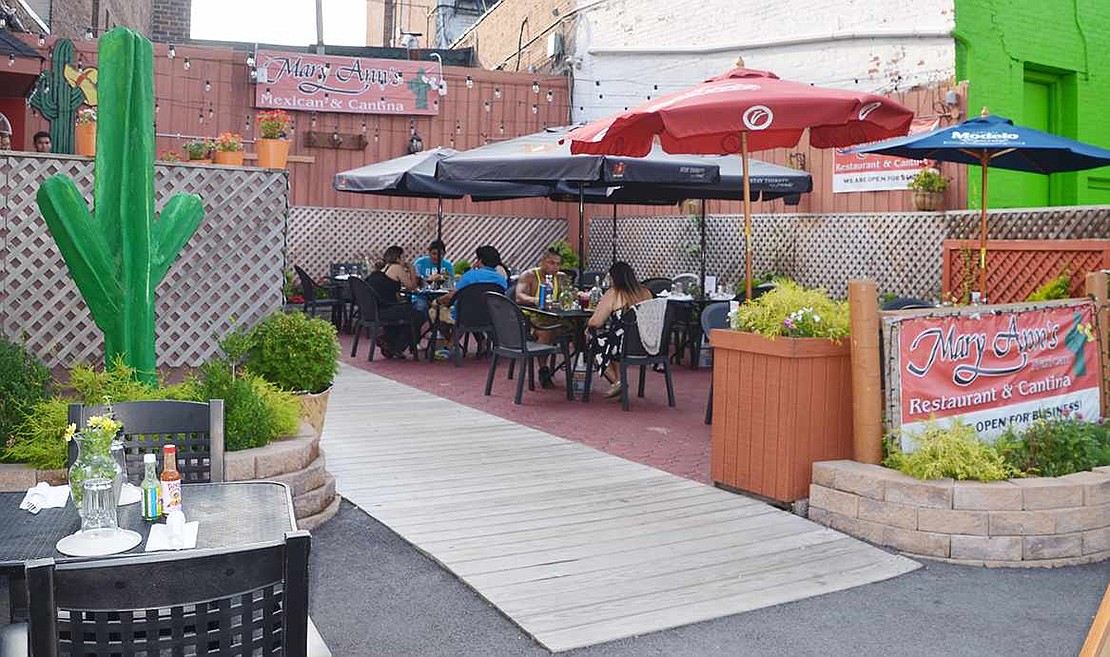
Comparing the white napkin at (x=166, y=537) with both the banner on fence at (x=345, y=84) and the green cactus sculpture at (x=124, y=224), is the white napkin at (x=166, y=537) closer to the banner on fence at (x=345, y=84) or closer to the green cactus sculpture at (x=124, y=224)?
the green cactus sculpture at (x=124, y=224)

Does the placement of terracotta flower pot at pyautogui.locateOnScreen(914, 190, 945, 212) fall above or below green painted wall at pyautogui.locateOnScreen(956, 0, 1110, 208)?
below

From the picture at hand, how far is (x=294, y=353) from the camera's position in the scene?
5.96 meters

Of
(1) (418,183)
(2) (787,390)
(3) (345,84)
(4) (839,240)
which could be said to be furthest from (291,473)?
(3) (345,84)

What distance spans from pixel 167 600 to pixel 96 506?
3.03 feet

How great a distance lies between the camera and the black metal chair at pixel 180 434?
3361 millimetres

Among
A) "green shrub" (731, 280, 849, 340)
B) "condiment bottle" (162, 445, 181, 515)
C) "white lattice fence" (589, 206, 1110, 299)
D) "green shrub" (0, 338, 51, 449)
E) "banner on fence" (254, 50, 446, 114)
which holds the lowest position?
"condiment bottle" (162, 445, 181, 515)

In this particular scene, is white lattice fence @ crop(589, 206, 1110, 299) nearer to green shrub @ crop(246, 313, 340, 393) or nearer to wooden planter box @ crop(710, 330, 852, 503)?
wooden planter box @ crop(710, 330, 852, 503)

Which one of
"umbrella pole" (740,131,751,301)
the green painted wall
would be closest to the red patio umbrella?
"umbrella pole" (740,131,751,301)

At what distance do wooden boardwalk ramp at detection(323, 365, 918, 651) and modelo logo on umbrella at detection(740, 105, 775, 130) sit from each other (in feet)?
6.77

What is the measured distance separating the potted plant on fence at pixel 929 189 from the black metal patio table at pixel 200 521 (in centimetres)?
1043

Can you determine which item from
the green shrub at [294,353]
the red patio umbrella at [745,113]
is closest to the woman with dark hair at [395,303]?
the red patio umbrella at [745,113]

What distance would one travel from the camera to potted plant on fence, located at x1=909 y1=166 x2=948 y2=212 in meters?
12.0

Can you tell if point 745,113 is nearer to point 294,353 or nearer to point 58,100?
point 294,353

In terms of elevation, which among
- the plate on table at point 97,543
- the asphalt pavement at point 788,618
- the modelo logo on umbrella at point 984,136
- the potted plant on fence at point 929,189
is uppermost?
the potted plant on fence at point 929,189
